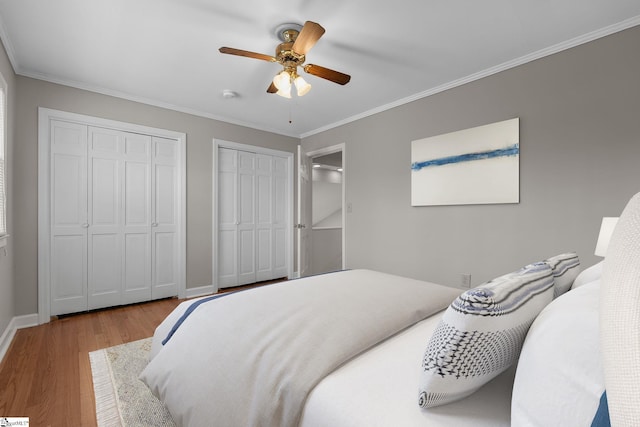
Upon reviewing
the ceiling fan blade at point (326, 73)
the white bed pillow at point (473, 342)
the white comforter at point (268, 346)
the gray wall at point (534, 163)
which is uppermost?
the ceiling fan blade at point (326, 73)

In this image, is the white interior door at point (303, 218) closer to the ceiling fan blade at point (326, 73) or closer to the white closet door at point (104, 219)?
the ceiling fan blade at point (326, 73)

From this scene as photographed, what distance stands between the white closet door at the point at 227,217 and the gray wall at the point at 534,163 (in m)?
2.12

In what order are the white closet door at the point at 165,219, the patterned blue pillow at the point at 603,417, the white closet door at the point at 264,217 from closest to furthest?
the patterned blue pillow at the point at 603,417 < the white closet door at the point at 165,219 < the white closet door at the point at 264,217

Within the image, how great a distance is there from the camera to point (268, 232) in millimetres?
4719

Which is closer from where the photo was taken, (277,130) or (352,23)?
(352,23)

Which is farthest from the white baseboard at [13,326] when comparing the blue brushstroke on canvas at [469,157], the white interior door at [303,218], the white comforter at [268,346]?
the blue brushstroke on canvas at [469,157]

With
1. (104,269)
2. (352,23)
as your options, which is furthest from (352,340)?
(104,269)

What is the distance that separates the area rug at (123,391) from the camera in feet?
5.02

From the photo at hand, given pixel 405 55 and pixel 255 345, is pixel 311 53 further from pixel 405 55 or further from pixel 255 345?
pixel 255 345

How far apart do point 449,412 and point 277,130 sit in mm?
4526

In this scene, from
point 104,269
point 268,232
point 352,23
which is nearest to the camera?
point 352,23

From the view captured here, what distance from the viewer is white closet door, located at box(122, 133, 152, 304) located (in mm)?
3441

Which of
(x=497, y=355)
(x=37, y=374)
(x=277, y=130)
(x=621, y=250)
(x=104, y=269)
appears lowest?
(x=37, y=374)

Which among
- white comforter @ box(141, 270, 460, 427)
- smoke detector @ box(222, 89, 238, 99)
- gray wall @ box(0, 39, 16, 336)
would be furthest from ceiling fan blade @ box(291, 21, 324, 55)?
gray wall @ box(0, 39, 16, 336)
